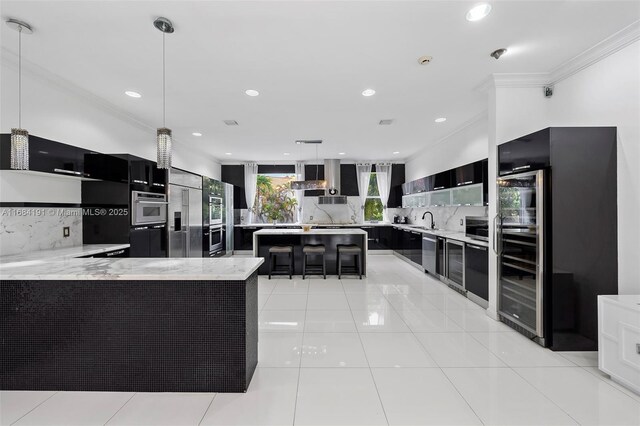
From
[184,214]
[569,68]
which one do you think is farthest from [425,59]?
[184,214]

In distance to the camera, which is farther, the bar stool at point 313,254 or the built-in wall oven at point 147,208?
the bar stool at point 313,254

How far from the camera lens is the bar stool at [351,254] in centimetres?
527

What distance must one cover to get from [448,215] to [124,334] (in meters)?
5.94

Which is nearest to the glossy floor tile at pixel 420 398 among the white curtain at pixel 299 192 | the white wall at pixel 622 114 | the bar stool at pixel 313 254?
the white wall at pixel 622 114

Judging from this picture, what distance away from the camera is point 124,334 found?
2061 mm

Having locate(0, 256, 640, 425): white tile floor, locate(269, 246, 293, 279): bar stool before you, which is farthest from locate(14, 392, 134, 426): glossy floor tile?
locate(269, 246, 293, 279): bar stool

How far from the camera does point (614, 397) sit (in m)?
2.00

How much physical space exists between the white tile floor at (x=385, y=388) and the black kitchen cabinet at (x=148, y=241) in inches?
81.6

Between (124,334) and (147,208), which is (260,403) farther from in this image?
(147,208)

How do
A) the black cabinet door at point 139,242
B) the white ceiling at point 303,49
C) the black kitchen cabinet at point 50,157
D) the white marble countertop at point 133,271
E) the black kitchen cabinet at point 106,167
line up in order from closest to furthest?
the white marble countertop at point 133,271 < the white ceiling at point 303,49 < the black kitchen cabinet at point 50,157 < the black kitchen cabinet at point 106,167 < the black cabinet door at point 139,242

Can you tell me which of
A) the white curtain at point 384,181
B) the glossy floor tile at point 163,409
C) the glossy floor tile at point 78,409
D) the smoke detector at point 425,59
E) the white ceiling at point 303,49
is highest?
the white ceiling at point 303,49

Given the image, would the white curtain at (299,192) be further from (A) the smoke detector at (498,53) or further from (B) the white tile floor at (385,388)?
(A) the smoke detector at (498,53)

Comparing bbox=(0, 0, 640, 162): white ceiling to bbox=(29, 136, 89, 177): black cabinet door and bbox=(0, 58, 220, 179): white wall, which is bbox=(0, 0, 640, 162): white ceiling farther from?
bbox=(29, 136, 89, 177): black cabinet door

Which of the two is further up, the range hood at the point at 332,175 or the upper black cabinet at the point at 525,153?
the range hood at the point at 332,175
